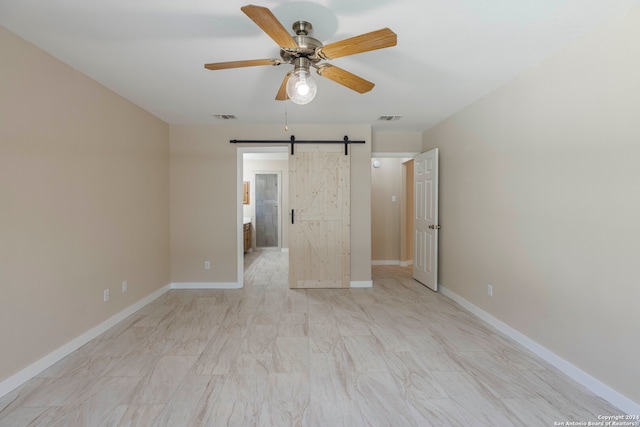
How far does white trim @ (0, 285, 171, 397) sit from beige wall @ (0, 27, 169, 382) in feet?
0.14

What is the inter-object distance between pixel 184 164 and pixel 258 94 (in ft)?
6.28

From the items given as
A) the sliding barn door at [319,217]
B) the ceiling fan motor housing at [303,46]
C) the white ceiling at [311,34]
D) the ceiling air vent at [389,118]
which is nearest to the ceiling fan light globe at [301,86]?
the ceiling fan motor housing at [303,46]

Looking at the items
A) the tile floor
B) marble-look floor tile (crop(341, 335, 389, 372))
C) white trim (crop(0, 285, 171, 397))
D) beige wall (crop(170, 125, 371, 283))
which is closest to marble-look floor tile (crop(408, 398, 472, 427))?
the tile floor

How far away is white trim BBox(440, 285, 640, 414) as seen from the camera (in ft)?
5.73

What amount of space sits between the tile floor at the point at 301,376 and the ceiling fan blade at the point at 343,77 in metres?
2.18

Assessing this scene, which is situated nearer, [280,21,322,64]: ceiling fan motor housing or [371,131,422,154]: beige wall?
[280,21,322,64]: ceiling fan motor housing

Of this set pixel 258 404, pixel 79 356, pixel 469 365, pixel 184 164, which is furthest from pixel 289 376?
pixel 184 164

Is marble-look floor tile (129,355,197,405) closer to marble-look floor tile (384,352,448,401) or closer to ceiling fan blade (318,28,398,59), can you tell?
marble-look floor tile (384,352,448,401)

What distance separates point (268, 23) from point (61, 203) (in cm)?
231

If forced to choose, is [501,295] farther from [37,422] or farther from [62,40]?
[62,40]

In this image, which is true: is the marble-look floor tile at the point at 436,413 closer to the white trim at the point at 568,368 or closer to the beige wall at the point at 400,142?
the white trim at the point at 568,368

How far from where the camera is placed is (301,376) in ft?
6.96

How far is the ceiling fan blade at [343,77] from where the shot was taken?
1.87 m

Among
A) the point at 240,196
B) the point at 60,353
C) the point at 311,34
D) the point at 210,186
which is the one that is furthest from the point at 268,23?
the point at 210,186
